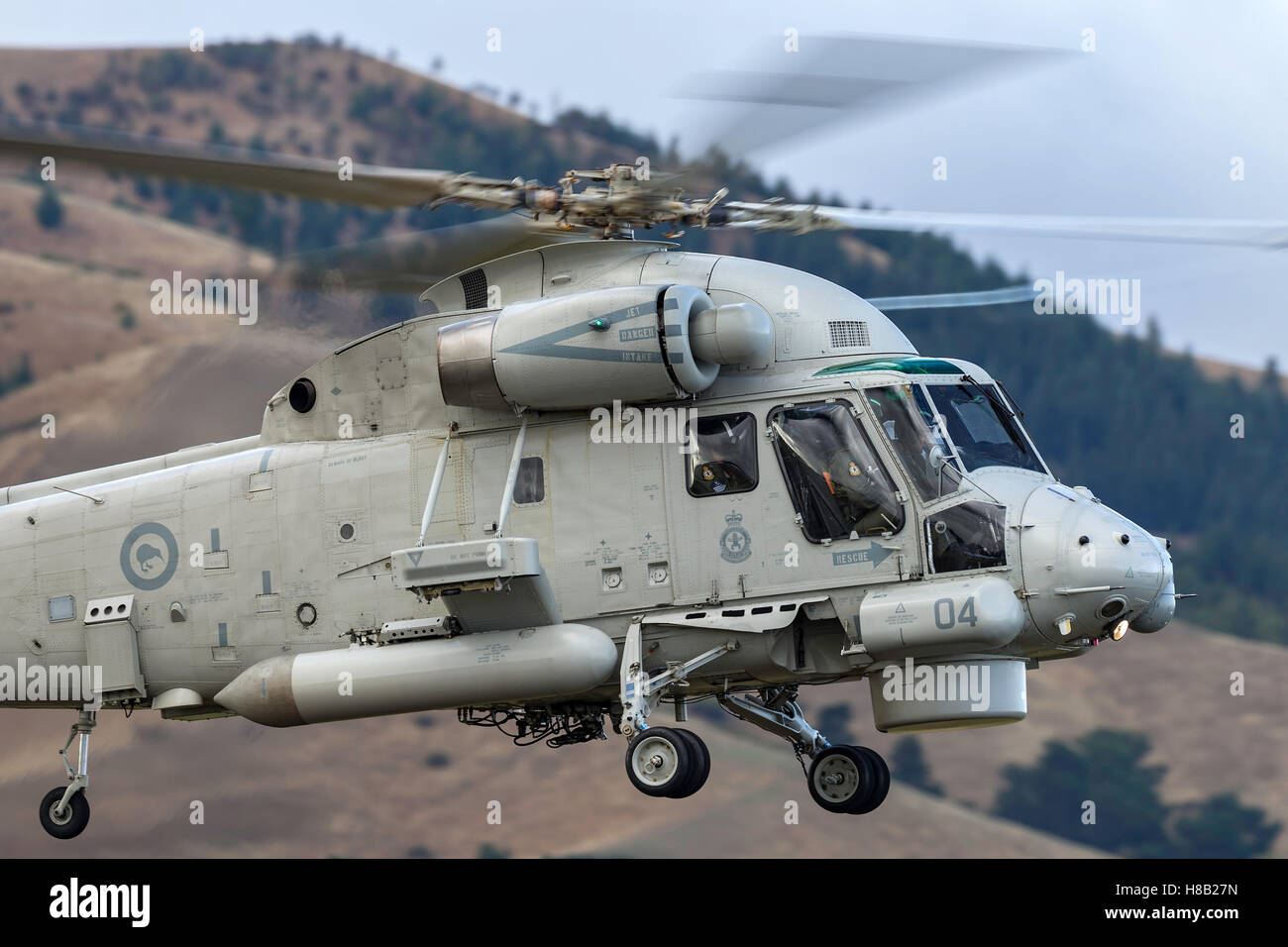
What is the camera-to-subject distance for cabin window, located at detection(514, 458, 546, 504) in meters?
12.0

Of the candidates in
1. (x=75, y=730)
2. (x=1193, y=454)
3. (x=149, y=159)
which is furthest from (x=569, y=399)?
(x=1193, y=454)

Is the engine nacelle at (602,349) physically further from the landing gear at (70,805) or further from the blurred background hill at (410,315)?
the landing gear at (70,805)

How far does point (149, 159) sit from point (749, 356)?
4.04 meters

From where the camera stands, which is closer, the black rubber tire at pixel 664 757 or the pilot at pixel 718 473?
the black rubber tire at pixel 664 757

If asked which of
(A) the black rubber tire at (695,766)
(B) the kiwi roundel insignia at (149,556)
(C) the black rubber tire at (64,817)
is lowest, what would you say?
(C) the black rubber tire at (64,817)

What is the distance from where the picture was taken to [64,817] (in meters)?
13.5

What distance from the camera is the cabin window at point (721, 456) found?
1160 cm

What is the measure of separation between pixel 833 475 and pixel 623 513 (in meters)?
1.44

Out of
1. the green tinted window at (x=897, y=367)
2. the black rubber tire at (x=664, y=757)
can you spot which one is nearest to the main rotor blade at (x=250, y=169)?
the green tinted window at (x=897, y=367)

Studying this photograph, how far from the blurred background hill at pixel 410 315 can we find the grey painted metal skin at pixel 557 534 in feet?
2.92

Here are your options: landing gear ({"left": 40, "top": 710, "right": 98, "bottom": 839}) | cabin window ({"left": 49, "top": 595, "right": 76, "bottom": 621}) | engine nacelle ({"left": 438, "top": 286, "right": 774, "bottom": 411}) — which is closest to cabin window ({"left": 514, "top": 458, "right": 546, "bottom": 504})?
engine nacelle ({"left": 438, "top": 286, "right": 774, "bottom": 411})

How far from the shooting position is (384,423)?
499 inches

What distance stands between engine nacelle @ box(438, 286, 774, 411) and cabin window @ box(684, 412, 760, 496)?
11.7 inches

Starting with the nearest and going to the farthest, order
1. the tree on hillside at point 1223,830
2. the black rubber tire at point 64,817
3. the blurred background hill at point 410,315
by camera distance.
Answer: the black rubber tire at point 64,817
the blurred background hill at point 410,315
the tree on hillside at point 1223,830
